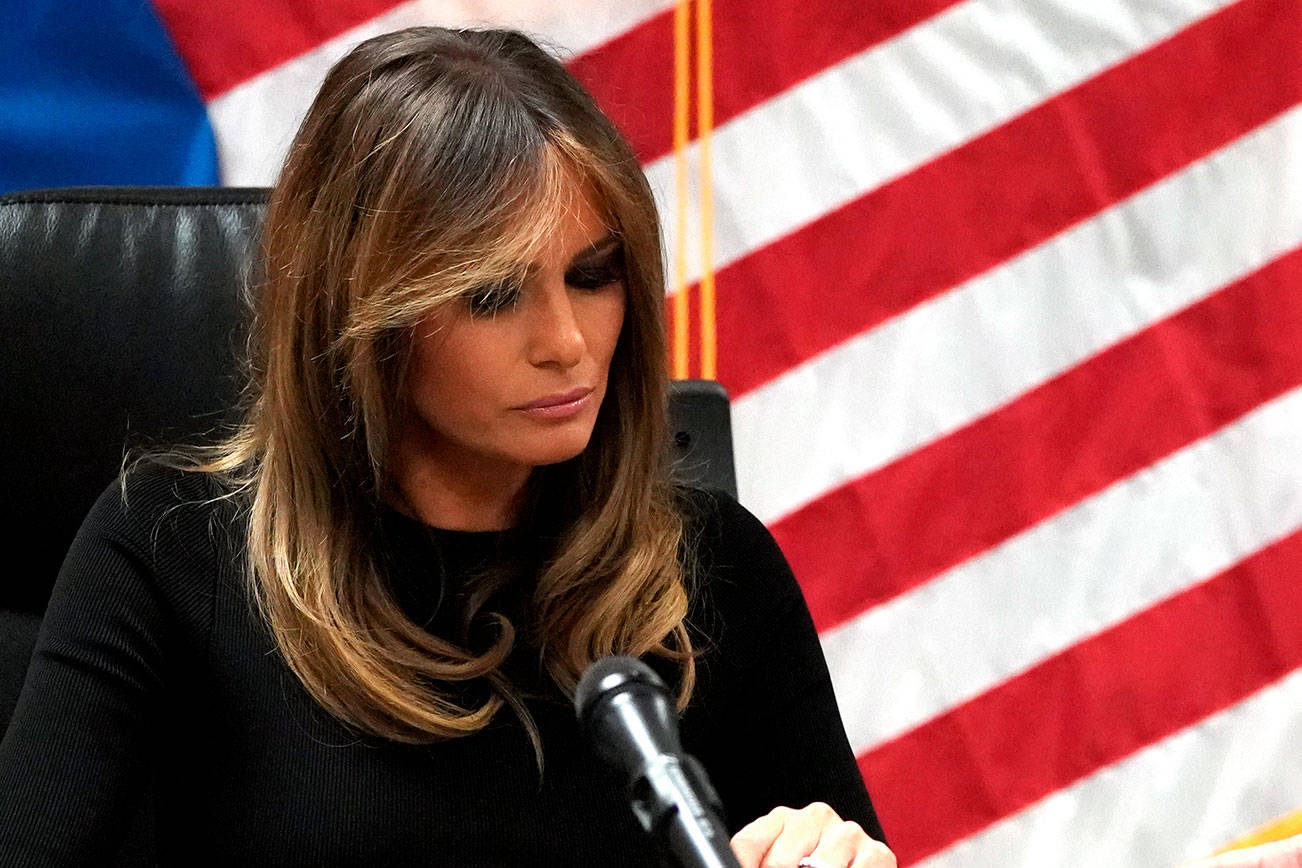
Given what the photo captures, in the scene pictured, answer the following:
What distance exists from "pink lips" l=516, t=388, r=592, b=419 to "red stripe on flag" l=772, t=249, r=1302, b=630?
0.76m

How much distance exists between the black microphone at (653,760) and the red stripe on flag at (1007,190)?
1120 millimetres

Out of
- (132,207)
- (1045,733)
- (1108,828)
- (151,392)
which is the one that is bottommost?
(1108,828)

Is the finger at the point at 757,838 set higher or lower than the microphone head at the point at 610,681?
lower

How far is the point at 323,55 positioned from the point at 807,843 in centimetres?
111

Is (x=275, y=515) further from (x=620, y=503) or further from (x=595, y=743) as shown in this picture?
(x=595, y=743)

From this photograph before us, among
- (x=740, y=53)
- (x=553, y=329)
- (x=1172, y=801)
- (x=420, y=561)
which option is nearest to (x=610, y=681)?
(x=553, y=329)

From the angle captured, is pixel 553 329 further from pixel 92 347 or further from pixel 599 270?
pixel 92 347

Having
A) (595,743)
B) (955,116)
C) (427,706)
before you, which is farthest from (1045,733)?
(595,743)

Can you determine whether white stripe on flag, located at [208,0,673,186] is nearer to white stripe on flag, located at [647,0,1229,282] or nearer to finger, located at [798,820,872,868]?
white stripe on flag, located at [647,0,1229,282]

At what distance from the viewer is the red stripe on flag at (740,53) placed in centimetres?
160

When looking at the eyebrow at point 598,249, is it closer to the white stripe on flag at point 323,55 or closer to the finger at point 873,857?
the finger at point 873,857

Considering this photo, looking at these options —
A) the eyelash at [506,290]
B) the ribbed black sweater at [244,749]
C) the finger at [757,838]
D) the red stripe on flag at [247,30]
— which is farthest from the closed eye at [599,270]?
the red stripe on flag at [247,30]

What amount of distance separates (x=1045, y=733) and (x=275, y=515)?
40.6 inches

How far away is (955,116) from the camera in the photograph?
164 centimetres
